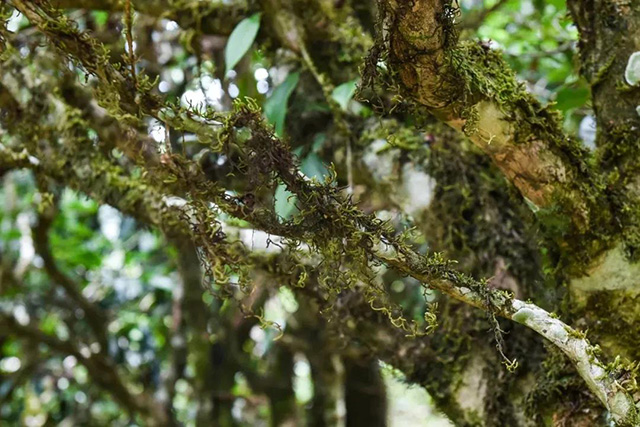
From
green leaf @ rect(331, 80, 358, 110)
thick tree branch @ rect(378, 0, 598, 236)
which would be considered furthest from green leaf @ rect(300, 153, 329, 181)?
thick tree branch @ rect(378, 0, 598, 236)

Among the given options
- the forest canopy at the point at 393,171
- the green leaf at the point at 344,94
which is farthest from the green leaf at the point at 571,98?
the green leaf at the point at 344,94

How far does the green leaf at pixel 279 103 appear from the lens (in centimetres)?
136

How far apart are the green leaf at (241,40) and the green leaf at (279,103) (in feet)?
0.33

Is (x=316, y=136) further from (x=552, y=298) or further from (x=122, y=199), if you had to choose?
(x=552, y=298)

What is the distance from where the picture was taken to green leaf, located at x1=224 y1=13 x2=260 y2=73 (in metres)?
1.32

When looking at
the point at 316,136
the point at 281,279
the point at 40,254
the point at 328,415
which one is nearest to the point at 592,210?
the point at 281,279

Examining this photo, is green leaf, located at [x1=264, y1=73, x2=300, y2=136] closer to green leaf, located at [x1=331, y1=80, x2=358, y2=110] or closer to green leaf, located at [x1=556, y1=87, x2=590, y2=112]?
green leaf, located at [x1=331, y1=80, x2=358, y2=110]

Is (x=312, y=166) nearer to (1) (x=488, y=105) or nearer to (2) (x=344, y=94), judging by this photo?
(2) (x=344, y=94)

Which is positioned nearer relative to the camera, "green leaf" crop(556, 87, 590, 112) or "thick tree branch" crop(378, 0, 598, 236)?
"thick tree branch" crop(378, 0, 598, 236)

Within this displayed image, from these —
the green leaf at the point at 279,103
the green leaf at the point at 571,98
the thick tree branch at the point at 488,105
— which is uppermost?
the thick tree branch at the point at 488,105

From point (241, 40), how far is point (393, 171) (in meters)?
0.36

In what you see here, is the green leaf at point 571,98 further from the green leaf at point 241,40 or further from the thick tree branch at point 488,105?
the green leaf at point 241,40

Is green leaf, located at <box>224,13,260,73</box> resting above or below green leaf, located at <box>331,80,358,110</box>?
below

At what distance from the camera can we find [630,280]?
963 mm
